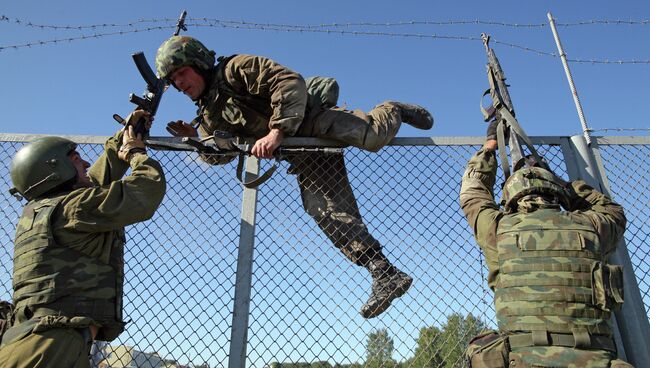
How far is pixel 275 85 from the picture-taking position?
131 inches

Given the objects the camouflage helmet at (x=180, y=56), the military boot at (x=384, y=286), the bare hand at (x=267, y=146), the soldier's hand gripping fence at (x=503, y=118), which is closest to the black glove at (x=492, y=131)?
the soldier's hand gripping fence at (x=503, y=118)

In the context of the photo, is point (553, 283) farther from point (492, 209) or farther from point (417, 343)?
point (417, 343)

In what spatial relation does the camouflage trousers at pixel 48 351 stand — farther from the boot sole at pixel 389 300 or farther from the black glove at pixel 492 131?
the black glove at pixel 492 131

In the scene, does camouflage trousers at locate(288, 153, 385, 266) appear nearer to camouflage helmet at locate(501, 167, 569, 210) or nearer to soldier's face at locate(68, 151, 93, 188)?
camouflage helmet at locate(501, 167, 569, 210)

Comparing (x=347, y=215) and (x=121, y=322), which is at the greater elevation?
(x=347, y=215)

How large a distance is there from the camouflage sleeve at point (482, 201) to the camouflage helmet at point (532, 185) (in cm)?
12

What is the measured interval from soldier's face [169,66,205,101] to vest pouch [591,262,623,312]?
2.94 metres

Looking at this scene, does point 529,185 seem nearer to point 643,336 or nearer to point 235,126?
point 643,336

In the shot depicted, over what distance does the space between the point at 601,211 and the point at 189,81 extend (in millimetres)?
3009

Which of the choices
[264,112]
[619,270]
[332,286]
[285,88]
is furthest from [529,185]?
[264,112]

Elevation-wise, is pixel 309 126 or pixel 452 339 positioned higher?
pixel 309 126

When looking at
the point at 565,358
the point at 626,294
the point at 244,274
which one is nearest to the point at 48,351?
the point at 244,274

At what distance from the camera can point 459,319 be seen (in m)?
3.30

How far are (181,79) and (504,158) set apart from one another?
2.45m
